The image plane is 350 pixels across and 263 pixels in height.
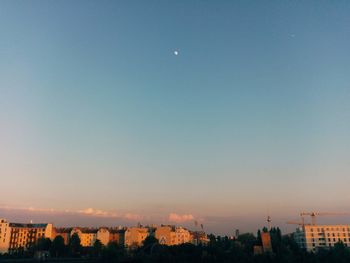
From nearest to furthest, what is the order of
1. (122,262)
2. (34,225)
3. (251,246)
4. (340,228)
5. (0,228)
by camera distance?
(122,262) < (251,246) < (0,228) < (340,228) < (34,225)

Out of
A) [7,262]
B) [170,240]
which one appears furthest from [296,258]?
[7,262]

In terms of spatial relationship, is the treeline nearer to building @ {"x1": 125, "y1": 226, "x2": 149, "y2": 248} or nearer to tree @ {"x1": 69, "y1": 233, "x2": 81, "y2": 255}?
tree @ {"x1": 69, "y1": 233, "x2": 81, "y2": 255}

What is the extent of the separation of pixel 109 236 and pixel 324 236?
77.6 meters

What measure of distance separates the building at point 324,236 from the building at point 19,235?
90.1m

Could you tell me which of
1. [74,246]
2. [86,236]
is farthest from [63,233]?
[74,246]

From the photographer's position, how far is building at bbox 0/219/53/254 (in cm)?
11381

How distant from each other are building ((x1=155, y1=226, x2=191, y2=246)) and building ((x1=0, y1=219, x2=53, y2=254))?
129 ft

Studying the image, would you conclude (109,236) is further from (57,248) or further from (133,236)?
(57,248)

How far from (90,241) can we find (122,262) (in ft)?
160

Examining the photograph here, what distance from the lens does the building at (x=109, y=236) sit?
137 meters

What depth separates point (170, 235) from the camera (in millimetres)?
137625

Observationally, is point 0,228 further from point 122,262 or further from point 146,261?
point 146,261

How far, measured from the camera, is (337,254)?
87875 millimetres

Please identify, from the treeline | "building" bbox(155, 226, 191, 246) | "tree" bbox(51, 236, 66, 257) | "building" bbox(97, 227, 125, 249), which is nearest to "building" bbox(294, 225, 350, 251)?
the treeline
